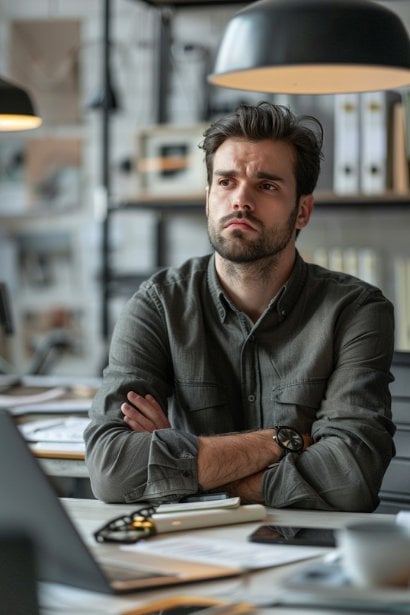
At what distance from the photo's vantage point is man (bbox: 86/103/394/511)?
218 cm

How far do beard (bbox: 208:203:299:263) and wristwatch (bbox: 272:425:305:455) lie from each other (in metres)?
0.39

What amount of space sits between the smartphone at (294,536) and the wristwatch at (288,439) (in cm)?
46

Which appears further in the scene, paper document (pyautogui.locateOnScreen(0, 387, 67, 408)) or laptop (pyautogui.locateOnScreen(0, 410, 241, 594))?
paper document (pyautogui.locateOnScreen(0, 387, 67, 408))

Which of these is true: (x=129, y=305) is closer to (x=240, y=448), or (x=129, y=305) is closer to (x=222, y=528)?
(x=240, y=448)

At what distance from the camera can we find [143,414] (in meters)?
2.30

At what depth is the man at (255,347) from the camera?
85.9 inches

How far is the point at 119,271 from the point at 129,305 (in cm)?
264

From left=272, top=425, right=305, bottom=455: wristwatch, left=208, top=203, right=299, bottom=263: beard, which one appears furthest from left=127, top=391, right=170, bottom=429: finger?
left=208, top=203, right=299, bottom=263: beard

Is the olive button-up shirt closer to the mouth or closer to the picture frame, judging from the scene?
the mouth

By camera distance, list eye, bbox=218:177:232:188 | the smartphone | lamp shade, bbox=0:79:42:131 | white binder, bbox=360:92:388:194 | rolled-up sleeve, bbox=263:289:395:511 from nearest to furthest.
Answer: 1. the smartphone
2. rolled-up sleeve, bbox=263:289:395:511
3. eye, bbox=218:177:232:188
4. lamp shade, bbox=0:79:42:131
5. white binder, bbox=360:92:388:194

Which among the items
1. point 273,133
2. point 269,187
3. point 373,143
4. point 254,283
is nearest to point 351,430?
point 254,283

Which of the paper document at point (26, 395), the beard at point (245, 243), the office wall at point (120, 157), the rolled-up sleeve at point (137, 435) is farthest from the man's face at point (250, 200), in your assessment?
the office wall at point (120, 157)

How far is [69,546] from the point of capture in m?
1.36

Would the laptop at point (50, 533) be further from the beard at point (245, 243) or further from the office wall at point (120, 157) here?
the office wall at point (120, 157)
